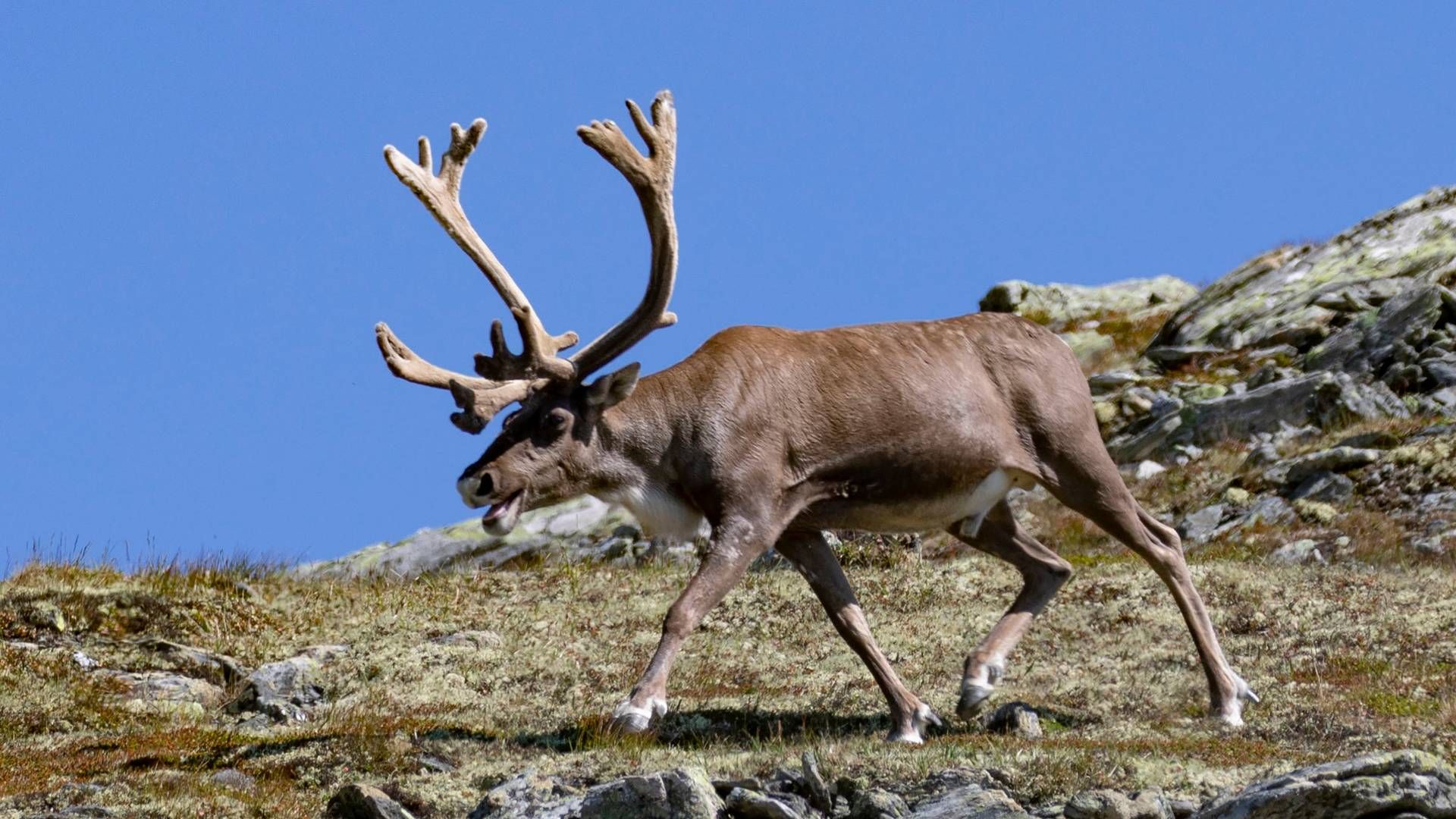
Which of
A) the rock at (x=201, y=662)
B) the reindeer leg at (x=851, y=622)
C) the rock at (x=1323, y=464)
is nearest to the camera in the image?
the reindeer leg at (x=851, y=622)

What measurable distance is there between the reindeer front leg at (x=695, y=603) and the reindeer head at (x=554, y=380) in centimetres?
102

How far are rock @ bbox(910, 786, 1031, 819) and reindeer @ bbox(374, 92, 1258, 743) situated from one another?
2.48 meters

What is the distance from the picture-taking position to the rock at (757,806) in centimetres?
744

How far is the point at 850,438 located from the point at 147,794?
4.38 meters

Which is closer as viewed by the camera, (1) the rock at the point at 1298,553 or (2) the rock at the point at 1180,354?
(1) the rock at the point at 1298,553

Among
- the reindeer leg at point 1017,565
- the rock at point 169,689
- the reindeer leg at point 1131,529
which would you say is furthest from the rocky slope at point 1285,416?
the reindeer leg at point 1017,565

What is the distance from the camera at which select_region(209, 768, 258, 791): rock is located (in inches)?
354

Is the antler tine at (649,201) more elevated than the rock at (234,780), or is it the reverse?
the antler tine at (649,201)

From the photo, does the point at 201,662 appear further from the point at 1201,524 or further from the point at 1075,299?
the point at 1075,299

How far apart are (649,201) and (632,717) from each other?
10.3 feet

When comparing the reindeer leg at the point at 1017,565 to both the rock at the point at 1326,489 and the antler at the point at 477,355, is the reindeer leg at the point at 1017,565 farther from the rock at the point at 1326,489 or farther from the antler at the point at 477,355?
the rock at the point at 1326,489

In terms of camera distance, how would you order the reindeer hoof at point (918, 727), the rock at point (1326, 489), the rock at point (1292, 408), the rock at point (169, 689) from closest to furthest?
the reindeer hoof at point (918, 727)
the rock at point (169, 689)
the rock at point (1326, 489)
the rock at point (1292, 408)

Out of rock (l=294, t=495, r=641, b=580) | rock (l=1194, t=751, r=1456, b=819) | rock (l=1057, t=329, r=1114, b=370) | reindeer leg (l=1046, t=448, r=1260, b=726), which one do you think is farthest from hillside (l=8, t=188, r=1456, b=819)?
rock (l=1057, t=329, r=1114, b=370)

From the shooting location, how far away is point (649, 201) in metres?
10.5
